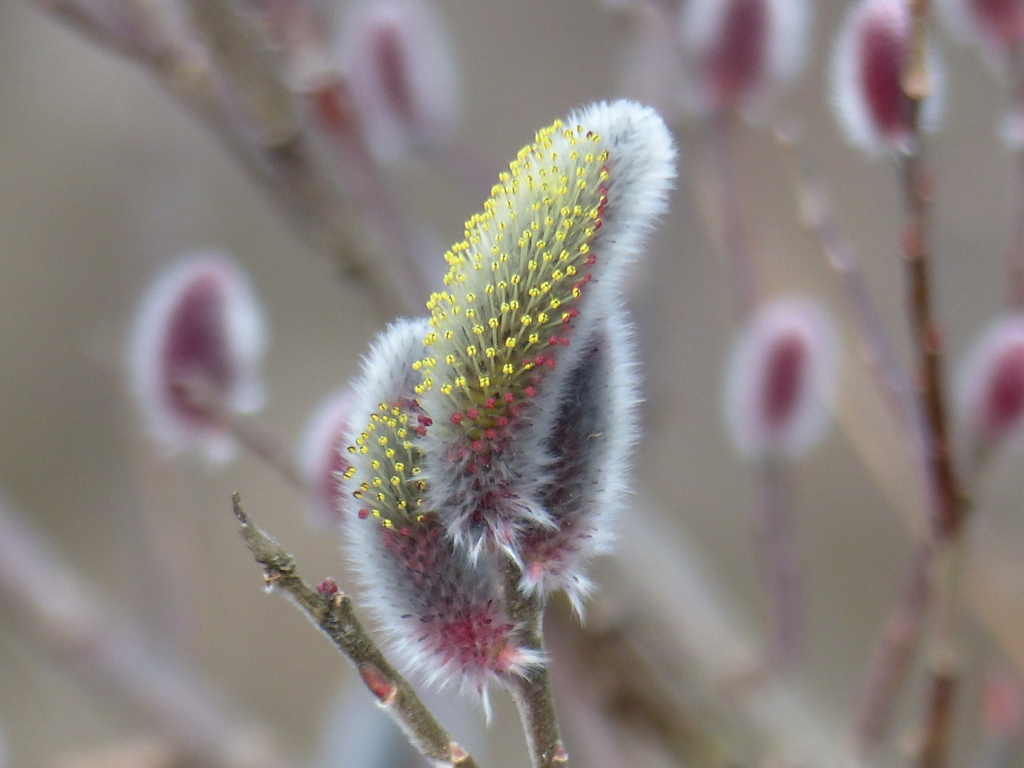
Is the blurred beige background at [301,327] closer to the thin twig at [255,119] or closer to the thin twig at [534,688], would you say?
the thin twig at [255,119]

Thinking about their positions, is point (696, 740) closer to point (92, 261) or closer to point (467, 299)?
point (467, 299)

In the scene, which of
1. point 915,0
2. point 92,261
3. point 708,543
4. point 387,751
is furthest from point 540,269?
point 92,261

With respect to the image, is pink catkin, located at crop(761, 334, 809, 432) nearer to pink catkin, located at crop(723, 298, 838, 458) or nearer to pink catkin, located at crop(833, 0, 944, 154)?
pink catkin, located at crop(723, 298, 838, 458)

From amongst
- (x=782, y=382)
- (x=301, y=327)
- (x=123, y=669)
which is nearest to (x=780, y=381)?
(x=782, y=382)

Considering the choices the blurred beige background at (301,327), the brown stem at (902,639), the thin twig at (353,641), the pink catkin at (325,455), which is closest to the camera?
the thin twig at (353,641)

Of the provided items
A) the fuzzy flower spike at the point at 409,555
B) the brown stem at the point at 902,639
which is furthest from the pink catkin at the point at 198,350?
the brown stem at the point at 902,639

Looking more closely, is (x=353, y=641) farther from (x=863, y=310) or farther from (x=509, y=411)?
(x=863, y=310)

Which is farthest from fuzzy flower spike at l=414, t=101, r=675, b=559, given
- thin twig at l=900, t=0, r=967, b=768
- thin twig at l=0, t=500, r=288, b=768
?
thin twig at l=0, t=500, r=288, b=768
